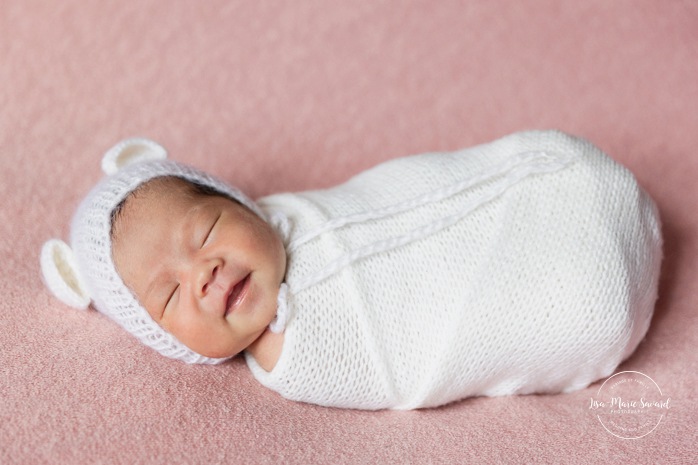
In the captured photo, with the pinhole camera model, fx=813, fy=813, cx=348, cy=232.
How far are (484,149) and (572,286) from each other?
359mm

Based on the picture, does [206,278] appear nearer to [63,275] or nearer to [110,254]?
[110,254]

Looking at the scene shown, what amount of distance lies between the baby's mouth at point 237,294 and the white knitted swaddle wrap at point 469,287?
0.23 feet

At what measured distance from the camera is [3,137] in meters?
2.05

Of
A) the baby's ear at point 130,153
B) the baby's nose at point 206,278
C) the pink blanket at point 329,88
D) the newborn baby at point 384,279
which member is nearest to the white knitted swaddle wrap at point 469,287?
the newborn baby at point 384,279

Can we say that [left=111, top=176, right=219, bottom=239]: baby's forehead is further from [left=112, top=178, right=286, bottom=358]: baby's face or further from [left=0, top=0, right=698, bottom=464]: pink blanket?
[left=0, top=0, right=698, bottom=464]: pink blanket

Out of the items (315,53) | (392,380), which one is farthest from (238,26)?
(392,380)

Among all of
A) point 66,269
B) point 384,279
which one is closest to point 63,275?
point 66,269

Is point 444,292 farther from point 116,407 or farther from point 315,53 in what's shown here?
point 315,53

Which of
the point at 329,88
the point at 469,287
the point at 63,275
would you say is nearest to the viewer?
the point at 469,287

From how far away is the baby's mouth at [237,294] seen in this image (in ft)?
4.47

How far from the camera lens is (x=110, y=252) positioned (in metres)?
1.38

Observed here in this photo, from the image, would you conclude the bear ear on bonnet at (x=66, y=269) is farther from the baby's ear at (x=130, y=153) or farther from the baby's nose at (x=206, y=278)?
the baby's nose at (x=206, y=278)

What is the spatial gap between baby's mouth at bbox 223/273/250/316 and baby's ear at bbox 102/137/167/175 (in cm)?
36

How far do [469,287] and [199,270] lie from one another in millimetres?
465
